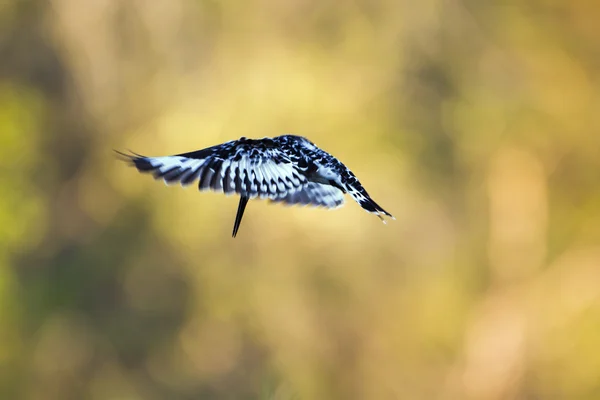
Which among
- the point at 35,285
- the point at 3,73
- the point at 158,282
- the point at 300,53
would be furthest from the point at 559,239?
the point at 3,73

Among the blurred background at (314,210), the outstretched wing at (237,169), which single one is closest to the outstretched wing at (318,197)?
the outstretched wing at (237,169)

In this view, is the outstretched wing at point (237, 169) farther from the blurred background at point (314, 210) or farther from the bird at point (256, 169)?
the blurred background at point (314, 210)

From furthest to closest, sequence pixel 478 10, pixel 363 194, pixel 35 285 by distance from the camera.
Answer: pixel 478 10 → pixel 35 285 → pixel 363 194

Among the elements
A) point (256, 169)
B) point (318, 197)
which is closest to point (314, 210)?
point (318, 197)

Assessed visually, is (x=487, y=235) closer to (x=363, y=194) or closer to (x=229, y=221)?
(x=229, y=221)

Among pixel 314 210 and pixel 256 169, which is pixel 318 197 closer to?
pixel 256 169
